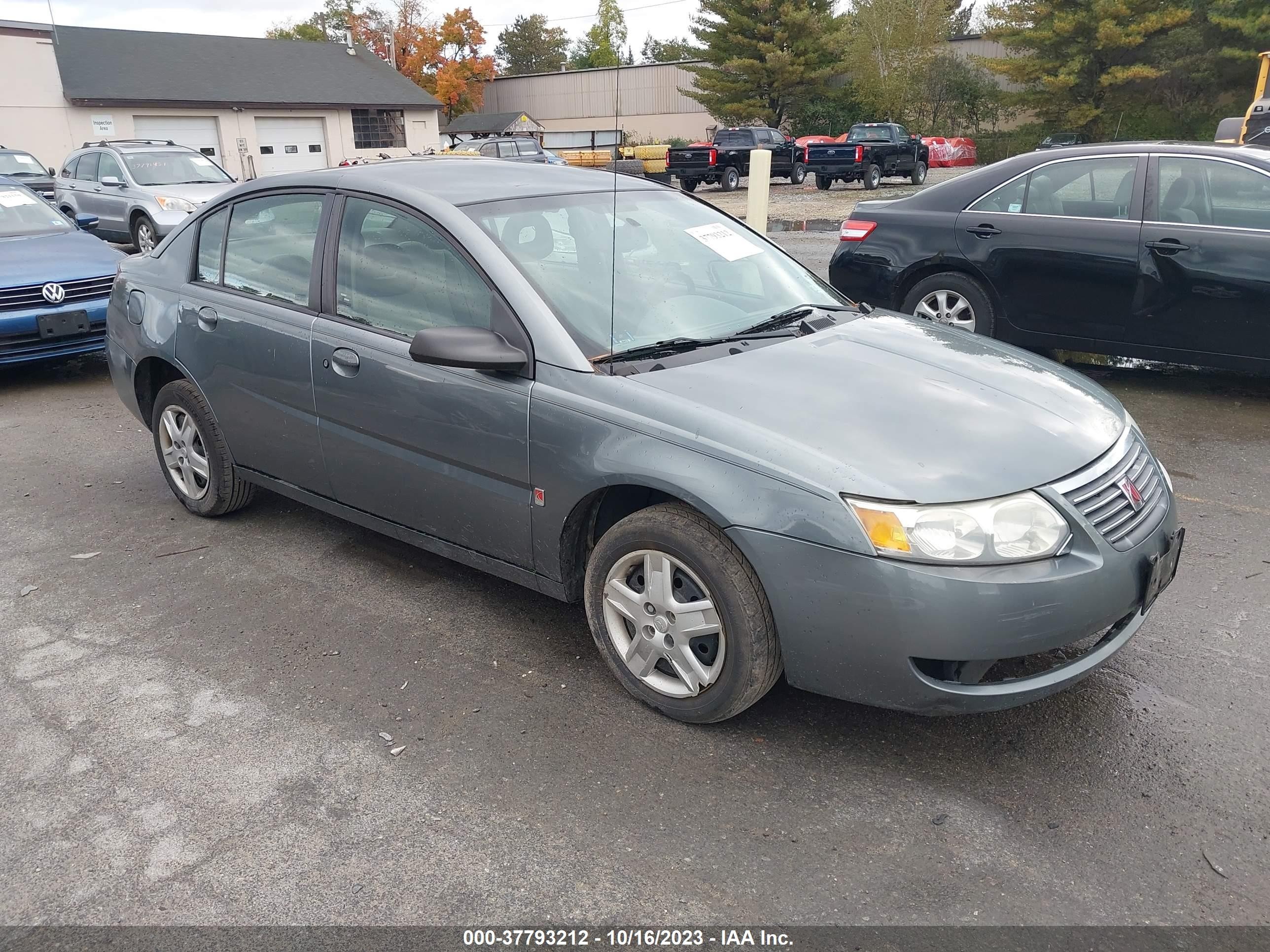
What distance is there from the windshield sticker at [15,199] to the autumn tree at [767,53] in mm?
38004

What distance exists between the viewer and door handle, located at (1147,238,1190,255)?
6.21 m

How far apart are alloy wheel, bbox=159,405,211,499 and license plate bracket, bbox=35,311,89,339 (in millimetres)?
3335

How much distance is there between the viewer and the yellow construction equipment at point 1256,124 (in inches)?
527

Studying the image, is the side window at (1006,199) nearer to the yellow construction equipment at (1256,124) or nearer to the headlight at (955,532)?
the headlight at (955,532)

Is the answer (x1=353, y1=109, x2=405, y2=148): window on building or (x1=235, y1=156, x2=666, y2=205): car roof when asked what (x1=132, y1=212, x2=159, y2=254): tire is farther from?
(x1=353, y1=109, x2=405, y2=148): window on building

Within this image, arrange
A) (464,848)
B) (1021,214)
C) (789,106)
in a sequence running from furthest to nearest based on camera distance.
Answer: (789,106)
(1021,214)
(464,848)

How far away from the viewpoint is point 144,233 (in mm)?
14844

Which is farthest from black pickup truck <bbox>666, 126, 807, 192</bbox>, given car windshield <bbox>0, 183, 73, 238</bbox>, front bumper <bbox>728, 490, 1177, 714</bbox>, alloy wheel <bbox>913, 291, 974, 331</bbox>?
front bumper <bbox>728, 490, 1177, 714</bbox>

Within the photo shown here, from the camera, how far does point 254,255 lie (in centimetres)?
447

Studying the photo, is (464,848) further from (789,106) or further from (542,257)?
(789,106)

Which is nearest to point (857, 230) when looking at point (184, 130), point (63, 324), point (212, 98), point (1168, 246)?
point (1168, 246)

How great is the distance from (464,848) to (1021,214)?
5935 mm

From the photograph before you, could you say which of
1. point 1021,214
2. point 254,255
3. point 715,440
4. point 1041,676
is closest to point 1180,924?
point 1041,676

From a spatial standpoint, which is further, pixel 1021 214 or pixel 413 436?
pixel 1021 214
